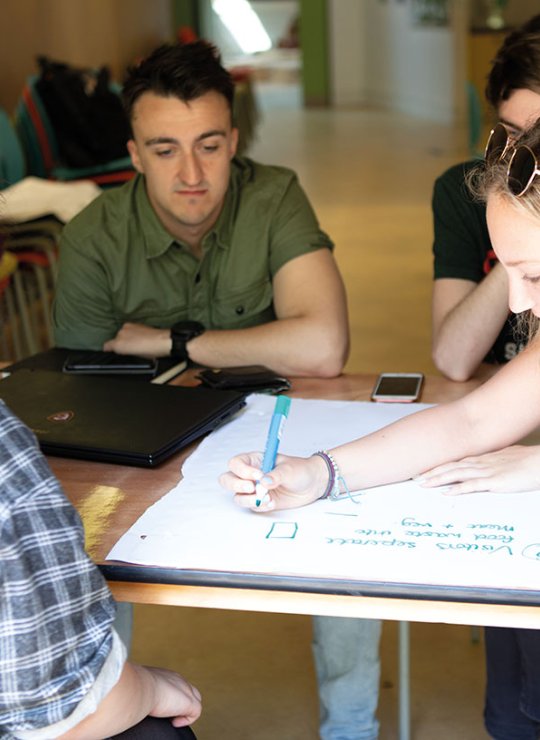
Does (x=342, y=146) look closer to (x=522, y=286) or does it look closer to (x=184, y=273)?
(x=184, y=273)

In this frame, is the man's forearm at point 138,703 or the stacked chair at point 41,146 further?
the stacked chair at point 41,146

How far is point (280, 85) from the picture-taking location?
17.0 meters

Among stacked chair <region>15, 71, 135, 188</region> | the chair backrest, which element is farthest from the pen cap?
stacked chair <region>15, 71, 135, 188</region>

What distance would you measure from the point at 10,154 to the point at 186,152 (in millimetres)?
2858

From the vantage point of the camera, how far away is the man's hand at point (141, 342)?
7.62ft

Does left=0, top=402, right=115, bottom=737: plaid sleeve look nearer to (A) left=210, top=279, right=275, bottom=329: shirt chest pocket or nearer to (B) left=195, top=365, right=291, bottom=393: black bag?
(B) left=195, top=365, right=291, bottom=393: black bag

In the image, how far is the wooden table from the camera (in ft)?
4.06

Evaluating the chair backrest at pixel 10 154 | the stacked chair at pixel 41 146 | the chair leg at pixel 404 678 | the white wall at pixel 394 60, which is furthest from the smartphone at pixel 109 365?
the white wall at pixel 394 60

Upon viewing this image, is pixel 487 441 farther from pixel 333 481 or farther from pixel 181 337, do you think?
pixel 181 337

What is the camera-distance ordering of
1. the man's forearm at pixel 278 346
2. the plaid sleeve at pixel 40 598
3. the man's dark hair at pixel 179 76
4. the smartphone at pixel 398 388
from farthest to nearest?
the man's dark hair at pixel 179 76 < the man's forearm at pixel 278 346 < the smartphone at pixel 398 388 < the plaid sleeve at pixel 40 598

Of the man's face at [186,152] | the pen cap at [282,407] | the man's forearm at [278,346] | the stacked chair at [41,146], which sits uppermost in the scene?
the man's face at [186,152]

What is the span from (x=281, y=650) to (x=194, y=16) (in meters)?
14.0

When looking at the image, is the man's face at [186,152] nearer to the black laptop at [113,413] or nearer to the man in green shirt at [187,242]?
the man in green shirt at [187,242]

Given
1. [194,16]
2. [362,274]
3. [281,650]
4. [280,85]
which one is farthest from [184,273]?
[280,85]
